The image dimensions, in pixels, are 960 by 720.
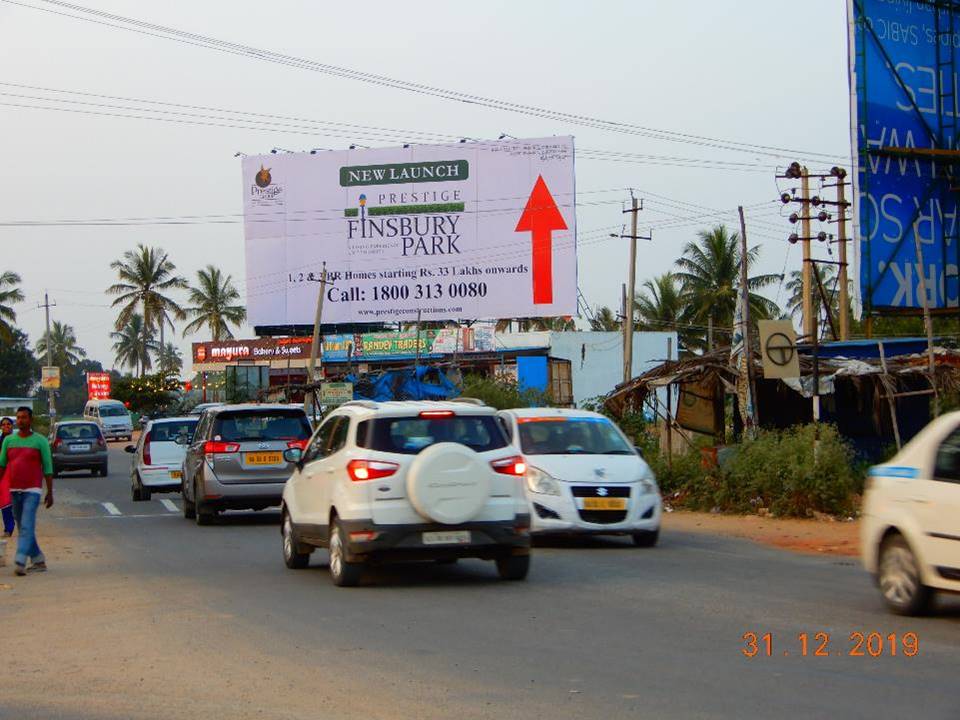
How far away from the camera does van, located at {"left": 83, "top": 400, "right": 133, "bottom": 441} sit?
241 feet

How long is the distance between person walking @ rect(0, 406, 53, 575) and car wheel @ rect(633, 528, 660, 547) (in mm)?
7051

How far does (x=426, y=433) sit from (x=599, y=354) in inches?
1976

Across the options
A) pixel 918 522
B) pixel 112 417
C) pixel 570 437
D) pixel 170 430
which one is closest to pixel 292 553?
pixel 570 437

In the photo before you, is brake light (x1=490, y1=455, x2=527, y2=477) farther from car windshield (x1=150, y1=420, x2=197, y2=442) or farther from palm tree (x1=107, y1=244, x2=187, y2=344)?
palm tree (x1=107, y1=244, x2=187, y2=344)

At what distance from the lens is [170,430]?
27.4m

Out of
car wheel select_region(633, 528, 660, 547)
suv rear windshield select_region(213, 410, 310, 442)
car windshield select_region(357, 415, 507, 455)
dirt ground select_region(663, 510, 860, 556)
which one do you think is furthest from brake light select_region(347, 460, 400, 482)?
suv rear windshield select_region(213, 410, 310, 442)

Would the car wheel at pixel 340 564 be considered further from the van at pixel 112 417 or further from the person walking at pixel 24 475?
the van at pixel 112 417

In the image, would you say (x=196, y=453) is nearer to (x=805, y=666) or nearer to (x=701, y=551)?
(x=701, y=551)

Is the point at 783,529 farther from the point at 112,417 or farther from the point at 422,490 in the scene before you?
the point at 112,417

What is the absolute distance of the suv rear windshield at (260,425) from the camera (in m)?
20.7

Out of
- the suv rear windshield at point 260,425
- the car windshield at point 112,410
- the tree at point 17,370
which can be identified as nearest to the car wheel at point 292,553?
the suv rear windshield at point 260,425

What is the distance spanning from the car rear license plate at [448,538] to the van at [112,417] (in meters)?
64.0

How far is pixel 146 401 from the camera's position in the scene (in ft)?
277

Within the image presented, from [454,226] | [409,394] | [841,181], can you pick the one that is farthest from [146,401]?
[841,181]
